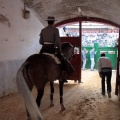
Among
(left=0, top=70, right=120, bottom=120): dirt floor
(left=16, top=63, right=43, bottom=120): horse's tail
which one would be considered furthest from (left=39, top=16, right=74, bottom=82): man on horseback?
(left=0, top=70, right=120, bottom=120): dirt floor

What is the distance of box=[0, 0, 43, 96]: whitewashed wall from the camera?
6.54 m

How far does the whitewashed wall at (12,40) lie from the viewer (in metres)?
6.54

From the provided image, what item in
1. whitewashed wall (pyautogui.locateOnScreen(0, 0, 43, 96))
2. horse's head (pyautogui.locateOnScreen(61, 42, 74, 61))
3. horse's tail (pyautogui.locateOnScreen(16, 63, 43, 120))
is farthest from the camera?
whitewashed wall (pyautogui.locateOnScreen(0, 0, 43, 96))

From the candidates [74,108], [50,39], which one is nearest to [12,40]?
[50,39]

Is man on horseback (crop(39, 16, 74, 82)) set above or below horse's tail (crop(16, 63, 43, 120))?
above

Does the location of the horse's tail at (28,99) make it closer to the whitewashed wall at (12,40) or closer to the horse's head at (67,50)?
the horse's head at (67,50)

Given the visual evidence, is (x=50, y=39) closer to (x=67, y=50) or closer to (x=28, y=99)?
(x=67, y=50)

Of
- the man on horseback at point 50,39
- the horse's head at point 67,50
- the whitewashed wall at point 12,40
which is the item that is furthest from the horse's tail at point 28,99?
the whitewashed wall at point 12,40

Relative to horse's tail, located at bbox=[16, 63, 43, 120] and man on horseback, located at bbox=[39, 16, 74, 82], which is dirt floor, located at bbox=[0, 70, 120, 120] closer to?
horse's tail, located at bbox=[16, 63, 43, 120]

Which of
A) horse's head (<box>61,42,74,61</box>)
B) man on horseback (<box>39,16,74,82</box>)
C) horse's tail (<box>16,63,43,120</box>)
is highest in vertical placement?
man on horseback (<box>39,16,74,82</box>)

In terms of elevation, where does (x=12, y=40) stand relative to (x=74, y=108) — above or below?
above

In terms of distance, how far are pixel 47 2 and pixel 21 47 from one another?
1794 millimetres

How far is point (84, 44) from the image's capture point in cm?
1748

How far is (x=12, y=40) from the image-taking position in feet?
23.0
